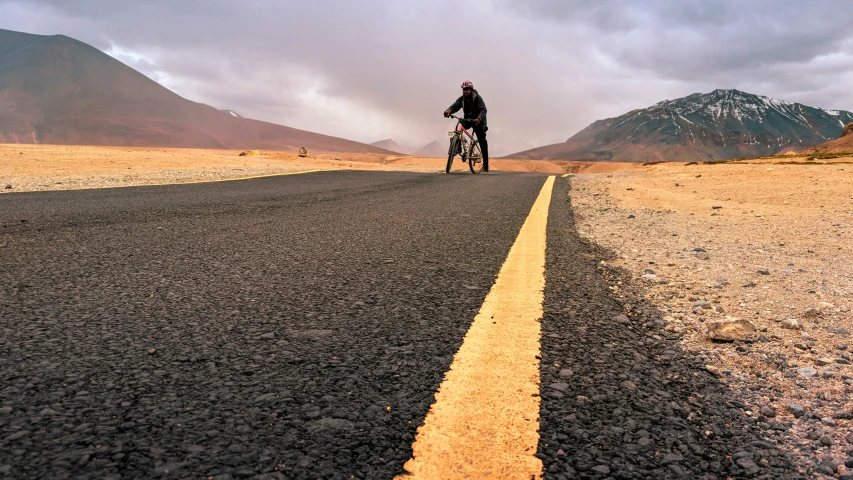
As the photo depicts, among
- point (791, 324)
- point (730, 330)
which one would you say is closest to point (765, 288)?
point (791, 324)

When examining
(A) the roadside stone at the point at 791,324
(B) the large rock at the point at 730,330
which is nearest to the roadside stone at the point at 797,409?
(B) the large rock at the point at 730,330

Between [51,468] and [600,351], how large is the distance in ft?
4.85

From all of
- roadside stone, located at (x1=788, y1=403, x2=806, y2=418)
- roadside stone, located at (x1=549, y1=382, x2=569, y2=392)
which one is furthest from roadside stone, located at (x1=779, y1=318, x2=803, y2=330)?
roadside stone, located at (x1=549, y1=382, x2=569, y2=392)

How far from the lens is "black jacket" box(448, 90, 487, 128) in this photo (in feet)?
45.6

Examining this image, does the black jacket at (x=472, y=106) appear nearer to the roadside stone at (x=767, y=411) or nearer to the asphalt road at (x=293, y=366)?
the asphalt road at (x=293, y=366)

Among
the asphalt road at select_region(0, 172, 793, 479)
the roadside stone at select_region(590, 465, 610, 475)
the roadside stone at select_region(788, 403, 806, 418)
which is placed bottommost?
the roadside stone at select_region(788, 403, 806, 418)

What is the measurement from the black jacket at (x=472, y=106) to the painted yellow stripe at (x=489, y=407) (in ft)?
Result: 40.3

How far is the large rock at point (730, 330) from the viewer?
1.91 metres

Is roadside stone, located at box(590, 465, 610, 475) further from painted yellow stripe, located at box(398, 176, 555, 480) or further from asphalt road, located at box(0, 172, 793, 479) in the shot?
painted yellow stripe, located at box(398, 176, 555, 480)

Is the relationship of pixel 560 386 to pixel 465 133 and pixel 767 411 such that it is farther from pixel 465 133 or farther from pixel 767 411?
pixel 465 133

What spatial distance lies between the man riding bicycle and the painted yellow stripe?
1222 cm

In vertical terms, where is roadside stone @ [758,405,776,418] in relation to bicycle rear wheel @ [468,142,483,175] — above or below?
below

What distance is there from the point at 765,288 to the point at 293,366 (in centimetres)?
242

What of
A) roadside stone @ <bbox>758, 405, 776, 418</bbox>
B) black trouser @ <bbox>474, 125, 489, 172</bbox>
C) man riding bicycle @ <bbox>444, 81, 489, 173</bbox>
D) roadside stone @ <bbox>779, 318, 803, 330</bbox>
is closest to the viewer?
roadside stone @ <bbox>758, 405, 776, 418</bbox>
